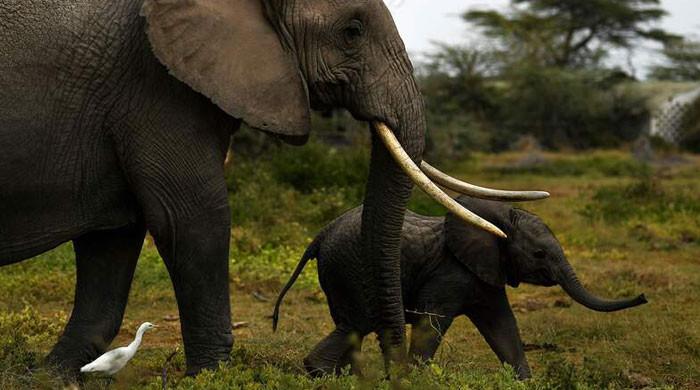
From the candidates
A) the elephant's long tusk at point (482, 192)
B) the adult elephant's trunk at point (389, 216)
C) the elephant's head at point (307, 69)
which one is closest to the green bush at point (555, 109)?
the elephant's long tusk at point (482, 192)

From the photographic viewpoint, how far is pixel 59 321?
7.68 m

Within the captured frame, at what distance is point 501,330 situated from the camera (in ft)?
20.9

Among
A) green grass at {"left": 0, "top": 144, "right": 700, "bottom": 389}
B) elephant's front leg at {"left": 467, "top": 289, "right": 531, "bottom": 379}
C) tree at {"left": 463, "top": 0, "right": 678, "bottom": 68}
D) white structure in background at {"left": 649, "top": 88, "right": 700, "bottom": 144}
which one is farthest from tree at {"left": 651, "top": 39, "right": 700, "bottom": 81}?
elephant's front leg at {"left": 467, "top": 289, "right": 531, "bottom": 379}

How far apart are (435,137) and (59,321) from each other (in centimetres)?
1599

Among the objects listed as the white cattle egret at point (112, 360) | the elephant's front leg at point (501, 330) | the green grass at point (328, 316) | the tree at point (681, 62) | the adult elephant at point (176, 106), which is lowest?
the tree at point (681, 62)

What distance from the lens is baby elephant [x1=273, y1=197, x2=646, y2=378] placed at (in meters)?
6.29

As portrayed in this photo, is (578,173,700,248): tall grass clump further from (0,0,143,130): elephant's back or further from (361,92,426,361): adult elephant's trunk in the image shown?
(0,0,143,130): elephant's back

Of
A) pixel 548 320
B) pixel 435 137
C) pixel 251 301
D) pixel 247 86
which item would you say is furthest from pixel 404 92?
pixel 435 137

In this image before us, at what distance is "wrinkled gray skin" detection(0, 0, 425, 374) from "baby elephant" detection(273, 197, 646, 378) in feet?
3.54

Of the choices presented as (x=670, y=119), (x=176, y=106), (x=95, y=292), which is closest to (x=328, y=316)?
(x=95, y=292)

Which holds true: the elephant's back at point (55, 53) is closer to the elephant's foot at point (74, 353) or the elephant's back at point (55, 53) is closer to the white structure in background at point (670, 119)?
the elephant's foot at point (74, 353)

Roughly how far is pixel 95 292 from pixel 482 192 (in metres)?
1.88

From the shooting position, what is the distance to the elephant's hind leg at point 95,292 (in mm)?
5570

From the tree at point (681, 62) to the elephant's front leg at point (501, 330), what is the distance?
39.4 metres
